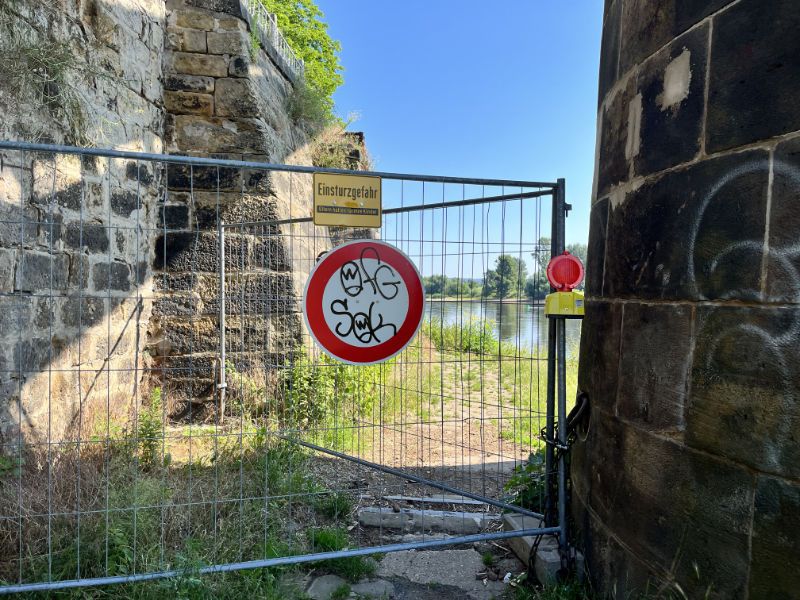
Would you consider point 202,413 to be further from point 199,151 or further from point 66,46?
point 66,46

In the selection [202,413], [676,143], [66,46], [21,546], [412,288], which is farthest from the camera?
[202,413]

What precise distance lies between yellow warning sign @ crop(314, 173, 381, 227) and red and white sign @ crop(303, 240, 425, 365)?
134mm

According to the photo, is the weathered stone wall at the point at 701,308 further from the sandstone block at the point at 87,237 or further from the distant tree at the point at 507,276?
the sandstone block at the point at 87,237

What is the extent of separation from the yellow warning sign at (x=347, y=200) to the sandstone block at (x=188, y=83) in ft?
12.0

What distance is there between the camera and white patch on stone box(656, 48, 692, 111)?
6.63 feet

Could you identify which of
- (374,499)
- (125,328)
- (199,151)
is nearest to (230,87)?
(199,151)

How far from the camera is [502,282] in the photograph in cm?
336

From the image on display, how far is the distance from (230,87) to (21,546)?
15.2 feet

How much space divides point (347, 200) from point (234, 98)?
3554 mm

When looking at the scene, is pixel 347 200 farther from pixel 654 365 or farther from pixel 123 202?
pixel 123 202

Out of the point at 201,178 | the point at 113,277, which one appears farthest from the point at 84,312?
the point at 201,178

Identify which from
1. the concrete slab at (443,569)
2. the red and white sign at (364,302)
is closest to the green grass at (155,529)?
the concrete slab at (443,569)

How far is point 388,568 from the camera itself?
10.4ft

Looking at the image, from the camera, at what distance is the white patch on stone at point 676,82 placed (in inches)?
79.5
